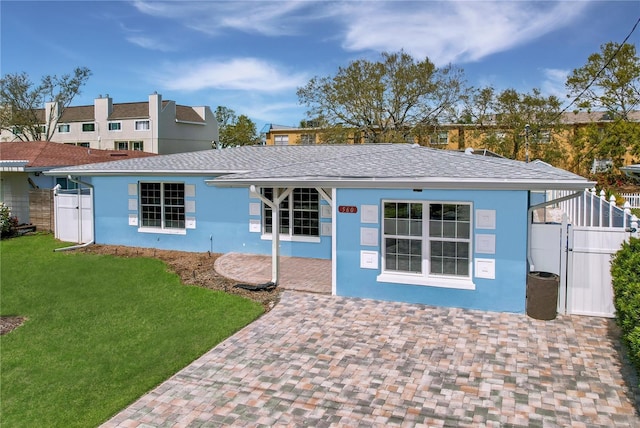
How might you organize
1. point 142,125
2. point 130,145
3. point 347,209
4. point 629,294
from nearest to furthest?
point 629,294 → point 347,209 → point 142,125 → point 130,145

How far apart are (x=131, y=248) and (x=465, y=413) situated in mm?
14051

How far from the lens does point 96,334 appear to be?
8.84 meters

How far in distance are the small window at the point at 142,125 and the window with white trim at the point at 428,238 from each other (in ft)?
163

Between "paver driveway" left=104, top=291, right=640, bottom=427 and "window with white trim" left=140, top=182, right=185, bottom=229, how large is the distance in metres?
8.59

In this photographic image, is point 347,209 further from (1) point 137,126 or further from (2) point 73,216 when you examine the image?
(1) point 137,126

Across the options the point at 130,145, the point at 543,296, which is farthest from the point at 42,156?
the point at 130,145

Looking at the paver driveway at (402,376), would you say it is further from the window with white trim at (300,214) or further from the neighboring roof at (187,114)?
the neighboring roof at (187,114)

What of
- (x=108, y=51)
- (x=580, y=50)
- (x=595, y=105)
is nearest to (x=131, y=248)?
(x=108, y=51)

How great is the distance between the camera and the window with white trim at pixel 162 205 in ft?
54.3

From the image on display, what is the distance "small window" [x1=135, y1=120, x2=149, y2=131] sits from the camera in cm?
5444

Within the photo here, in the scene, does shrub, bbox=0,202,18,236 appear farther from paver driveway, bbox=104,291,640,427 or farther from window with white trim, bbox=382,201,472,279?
window with white trim, bbox=382,201,472,279

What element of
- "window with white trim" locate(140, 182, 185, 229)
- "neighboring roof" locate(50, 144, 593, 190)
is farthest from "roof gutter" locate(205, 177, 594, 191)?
"window with white trim" locate(140, 182, 185, 229)

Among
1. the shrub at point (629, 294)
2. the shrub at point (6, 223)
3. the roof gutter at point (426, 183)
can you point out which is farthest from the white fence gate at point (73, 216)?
the shrub at point (629, 294)

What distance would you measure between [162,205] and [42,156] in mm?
10327
